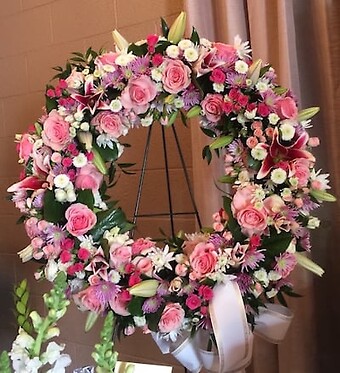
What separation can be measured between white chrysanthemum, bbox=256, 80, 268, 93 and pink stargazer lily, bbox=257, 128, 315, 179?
0.08 m

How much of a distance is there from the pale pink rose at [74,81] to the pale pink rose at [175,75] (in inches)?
6.7

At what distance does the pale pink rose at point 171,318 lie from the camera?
1.09 m

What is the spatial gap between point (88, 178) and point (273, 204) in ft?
1.18

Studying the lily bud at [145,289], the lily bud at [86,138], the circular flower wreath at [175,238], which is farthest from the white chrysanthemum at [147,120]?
the lily bud at [145,289]

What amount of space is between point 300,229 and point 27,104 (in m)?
1.30

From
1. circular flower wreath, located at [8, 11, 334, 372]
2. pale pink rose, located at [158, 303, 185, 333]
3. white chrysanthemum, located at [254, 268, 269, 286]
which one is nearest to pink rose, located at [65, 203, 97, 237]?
circular flower wreath, located at [8, 11, 334, 372]

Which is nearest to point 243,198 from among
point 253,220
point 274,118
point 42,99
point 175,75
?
point 253,220

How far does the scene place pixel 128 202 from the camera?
1882 millimetres

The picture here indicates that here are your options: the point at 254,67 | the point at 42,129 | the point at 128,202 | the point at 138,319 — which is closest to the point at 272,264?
the point at 138,319

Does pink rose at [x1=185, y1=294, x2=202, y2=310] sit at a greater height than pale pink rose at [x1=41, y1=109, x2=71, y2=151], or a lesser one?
lesser

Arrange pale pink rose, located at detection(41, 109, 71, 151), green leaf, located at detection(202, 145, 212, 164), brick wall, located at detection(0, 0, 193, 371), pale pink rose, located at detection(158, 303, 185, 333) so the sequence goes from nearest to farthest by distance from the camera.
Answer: pale pink rose, located at detection(158, 303, 185, 333) → pale pink rose, located at detection(41, 109, 71, 151) → green leaf, located at detection(202, 145, 212, 164) → brick wall, located at detection(0, 0, 193, 371)

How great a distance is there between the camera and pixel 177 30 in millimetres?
1191

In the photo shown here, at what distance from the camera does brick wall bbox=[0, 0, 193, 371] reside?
5.92ft

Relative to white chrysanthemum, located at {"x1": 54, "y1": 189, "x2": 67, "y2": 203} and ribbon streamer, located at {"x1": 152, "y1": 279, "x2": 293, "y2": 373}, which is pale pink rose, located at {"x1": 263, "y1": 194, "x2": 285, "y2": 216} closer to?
ribbon streamer, located at {"x1": 152, "y1": 279, "x2": 293, "y2": 373}
